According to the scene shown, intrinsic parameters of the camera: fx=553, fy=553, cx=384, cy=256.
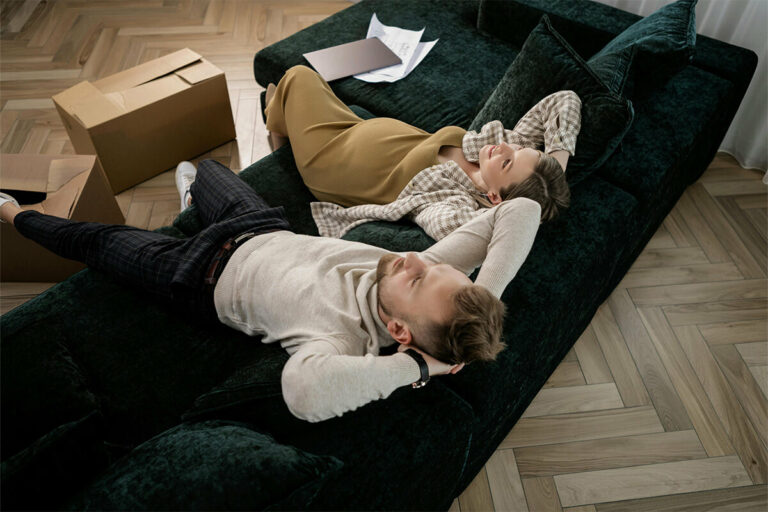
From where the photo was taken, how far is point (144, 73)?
2.30 metres

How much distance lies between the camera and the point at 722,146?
255cm

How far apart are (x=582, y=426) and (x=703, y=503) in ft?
1.15

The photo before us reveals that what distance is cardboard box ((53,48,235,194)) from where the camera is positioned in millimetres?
2115

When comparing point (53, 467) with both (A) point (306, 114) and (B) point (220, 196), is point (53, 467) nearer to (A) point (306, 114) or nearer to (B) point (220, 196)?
(B) point (220, 196)

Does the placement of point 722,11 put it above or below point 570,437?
above

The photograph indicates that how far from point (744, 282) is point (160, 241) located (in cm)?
201

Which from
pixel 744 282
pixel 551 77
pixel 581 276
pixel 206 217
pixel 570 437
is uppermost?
pixel 551 77

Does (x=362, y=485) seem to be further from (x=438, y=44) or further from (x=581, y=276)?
(x=438, y=44)

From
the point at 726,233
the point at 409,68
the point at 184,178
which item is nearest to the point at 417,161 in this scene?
the point at 409,68

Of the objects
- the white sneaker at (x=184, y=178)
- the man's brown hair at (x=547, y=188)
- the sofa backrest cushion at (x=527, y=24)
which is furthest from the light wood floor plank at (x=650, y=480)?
the white sneaker at (x=184, y=178)

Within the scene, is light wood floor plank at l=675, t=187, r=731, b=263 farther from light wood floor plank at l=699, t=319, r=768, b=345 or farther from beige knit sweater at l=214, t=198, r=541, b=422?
beige knit sweater at l=214, t=198, r=541, b=422

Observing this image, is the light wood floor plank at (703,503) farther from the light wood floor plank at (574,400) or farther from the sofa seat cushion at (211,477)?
the sofa seat cushion at (211,477)

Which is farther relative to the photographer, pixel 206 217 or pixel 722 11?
pixel 722 11

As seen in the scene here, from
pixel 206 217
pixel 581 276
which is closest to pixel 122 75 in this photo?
pixel 206 217
